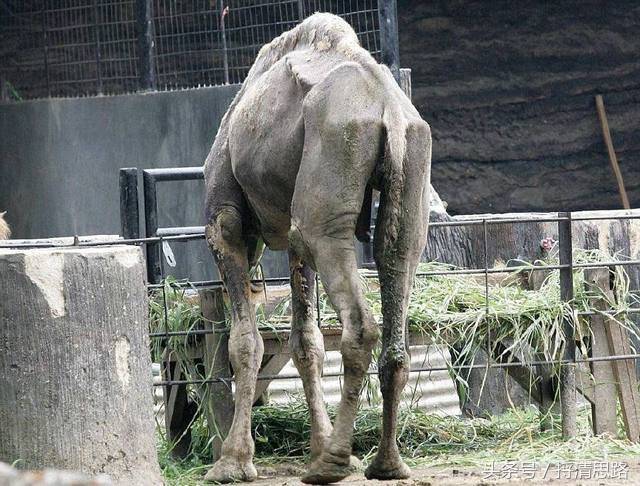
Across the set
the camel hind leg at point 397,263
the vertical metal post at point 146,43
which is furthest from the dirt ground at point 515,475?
the vertical metal post at point 146,43

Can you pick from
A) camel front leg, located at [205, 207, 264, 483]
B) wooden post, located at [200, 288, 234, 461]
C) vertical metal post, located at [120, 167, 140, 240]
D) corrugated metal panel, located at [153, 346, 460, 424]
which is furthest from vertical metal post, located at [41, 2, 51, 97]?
camel front leg, located at [205, 207, 264, 483]

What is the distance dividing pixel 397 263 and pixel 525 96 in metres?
9.32

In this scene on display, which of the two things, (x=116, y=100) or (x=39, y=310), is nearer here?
(x=39, y=310)

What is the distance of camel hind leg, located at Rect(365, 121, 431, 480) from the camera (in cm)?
532

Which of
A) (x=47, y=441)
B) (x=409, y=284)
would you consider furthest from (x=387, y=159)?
(x=47, y=441)

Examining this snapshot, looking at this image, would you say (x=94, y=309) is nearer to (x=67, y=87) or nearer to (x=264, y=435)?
(x=264, y=435)

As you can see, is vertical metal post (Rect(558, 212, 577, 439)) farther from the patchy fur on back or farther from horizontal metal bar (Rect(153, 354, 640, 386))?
the patchy fur on back

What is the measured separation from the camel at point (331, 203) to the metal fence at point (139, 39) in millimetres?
4798

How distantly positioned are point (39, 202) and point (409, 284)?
7853mm

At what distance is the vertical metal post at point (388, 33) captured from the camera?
10367 mm

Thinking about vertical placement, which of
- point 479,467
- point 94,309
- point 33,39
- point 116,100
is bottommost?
point 479,467

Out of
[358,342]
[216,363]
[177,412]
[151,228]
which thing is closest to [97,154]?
[151,228]

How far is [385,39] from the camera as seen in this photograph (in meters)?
10.5

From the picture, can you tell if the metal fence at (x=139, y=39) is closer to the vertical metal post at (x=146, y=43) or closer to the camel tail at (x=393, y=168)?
the vertical metal post at (x=146, y=43)
